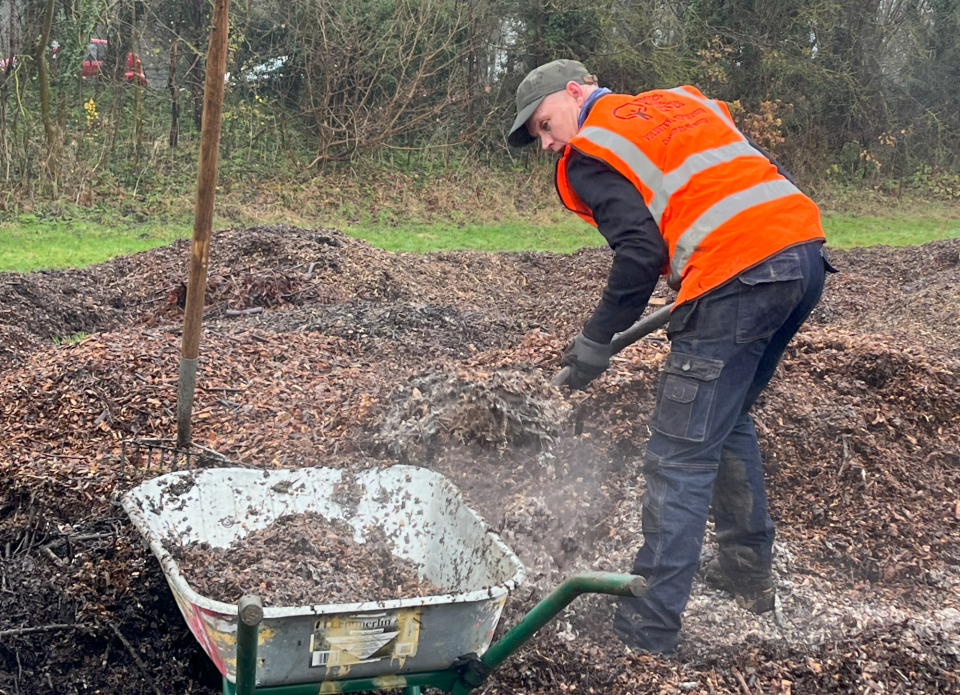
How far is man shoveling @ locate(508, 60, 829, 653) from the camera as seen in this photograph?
9.78 ft

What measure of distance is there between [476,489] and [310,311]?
3.54 m

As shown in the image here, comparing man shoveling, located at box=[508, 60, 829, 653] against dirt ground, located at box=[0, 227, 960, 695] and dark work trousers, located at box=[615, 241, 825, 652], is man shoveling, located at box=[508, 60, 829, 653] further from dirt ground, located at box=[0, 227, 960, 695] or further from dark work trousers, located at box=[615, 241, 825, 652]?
dirt ground, located at box=[0, 227, 960, 695]

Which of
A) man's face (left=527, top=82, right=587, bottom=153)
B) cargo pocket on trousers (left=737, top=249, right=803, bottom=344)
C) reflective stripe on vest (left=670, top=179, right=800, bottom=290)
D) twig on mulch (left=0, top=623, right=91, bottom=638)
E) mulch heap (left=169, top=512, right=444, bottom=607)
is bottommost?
twig on mulch (left=0, top=623, right=91, bottom=638)

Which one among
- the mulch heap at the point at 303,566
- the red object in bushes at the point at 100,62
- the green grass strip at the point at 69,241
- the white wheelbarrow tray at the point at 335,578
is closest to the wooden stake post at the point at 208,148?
the white wheelbarrow tray at the point at 335,578

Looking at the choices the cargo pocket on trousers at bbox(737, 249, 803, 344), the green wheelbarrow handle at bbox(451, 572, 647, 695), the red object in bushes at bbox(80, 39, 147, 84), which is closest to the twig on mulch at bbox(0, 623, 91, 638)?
the green wheelbarrow handle at bbox(451, 572, 647, 695)

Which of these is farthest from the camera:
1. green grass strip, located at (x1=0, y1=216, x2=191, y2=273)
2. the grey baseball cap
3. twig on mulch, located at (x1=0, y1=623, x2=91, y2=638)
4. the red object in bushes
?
Result: the red object in bushes

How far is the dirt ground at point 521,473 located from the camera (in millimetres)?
3016

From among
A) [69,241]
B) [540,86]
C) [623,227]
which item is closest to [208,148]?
[540,86]

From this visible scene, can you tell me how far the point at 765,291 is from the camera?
2.99 metres

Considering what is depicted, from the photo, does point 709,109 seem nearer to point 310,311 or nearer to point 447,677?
point 447,677

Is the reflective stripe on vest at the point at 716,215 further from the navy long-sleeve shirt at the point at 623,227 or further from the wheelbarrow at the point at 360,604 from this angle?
the wheelbarrow at the point at 360,604

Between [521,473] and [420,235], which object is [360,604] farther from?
[420,235]

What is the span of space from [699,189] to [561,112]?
2.00ft

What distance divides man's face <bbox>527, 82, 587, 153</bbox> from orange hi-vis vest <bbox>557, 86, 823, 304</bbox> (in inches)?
6.0
